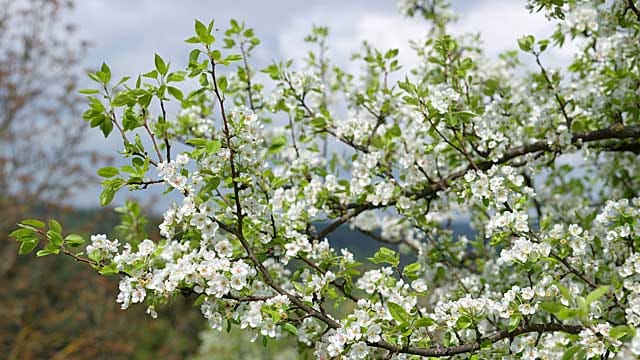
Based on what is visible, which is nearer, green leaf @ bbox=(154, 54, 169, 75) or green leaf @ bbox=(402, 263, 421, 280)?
green leaf @ bbox=(154, 54, 169, 75)

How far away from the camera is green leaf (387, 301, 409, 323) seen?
5.77 ft

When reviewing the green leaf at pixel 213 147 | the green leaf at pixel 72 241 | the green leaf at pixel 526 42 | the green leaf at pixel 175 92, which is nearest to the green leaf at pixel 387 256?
the green leaf at pixel 213 147

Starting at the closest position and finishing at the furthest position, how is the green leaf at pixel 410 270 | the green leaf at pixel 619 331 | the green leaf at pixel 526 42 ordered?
the green leaf at pixel 619 331, the green leaf at pixel 410 270, the green leaf at pixel 526 42

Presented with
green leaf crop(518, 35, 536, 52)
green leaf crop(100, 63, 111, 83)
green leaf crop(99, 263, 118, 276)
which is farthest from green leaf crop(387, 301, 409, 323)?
green leaf crop(518, 35, 536, 52)

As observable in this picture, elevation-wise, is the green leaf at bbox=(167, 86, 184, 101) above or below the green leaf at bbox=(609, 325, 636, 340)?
above

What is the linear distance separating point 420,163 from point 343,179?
1.13ft

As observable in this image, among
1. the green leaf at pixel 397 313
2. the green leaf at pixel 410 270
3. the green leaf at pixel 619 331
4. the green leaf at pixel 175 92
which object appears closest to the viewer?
the green leaf at pixel 619 331

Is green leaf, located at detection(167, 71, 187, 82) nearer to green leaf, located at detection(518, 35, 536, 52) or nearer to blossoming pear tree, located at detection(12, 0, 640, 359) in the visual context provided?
blossoming pear tree, located at detection(12, 0, 640, 359)

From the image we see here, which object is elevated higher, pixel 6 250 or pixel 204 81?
pixel 6 250

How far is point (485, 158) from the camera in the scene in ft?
8.13

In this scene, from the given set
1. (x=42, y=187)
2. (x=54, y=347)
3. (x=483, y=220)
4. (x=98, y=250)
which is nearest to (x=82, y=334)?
(x=54, y=347)

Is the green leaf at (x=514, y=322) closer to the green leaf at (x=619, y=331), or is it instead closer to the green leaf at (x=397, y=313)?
the green leaf at (x=397, y=313)

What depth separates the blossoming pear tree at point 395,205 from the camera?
1764mm

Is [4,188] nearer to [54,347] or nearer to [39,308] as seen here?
[39,308]
